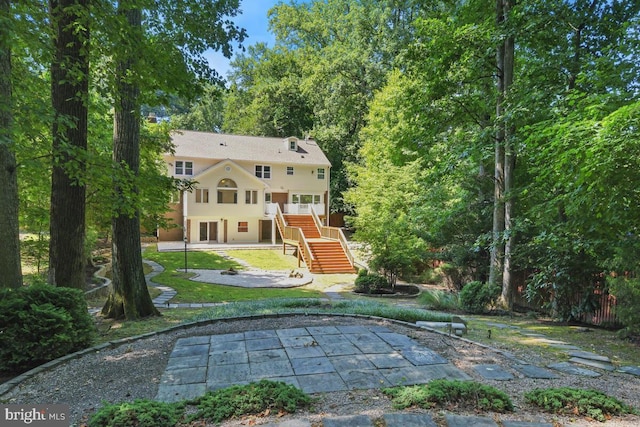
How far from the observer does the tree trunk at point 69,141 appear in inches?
189

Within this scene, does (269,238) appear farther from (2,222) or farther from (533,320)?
(2,222)

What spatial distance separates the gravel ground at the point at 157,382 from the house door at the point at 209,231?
2057cm

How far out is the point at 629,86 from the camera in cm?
683

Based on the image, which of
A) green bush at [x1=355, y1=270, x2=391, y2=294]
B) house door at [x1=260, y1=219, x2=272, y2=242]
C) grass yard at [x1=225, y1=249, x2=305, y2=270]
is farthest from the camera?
house door at [x1=260, y1=219, x2=272, y2=242]

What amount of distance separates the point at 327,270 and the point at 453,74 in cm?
1083

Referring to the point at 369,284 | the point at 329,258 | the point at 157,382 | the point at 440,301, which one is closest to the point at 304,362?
the point at 157,382

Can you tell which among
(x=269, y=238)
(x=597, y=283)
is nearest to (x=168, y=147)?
(x=597, y=283)

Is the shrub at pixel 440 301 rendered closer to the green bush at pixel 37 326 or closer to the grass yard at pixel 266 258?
the green bush at pixel 37 326

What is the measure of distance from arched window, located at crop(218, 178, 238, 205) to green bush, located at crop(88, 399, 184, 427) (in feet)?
75.3

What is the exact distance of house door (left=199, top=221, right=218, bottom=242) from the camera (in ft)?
82.0

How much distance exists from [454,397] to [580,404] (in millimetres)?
935

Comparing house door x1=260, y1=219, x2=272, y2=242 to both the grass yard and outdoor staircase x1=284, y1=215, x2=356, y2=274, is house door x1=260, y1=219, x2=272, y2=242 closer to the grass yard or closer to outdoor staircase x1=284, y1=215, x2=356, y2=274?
the grass yard

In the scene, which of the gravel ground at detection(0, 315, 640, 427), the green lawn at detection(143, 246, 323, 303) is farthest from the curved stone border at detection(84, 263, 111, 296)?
the gravel ground at detection(0, 315, 640, 427)

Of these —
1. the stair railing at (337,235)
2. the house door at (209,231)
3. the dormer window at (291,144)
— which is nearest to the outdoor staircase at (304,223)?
the stair railing at (337,235)
